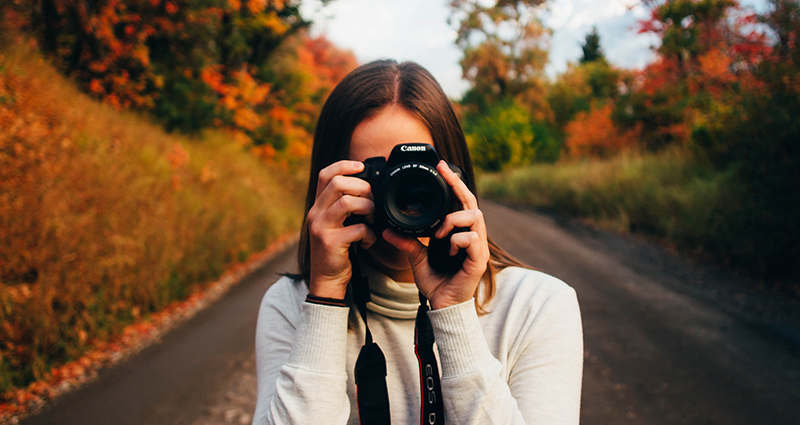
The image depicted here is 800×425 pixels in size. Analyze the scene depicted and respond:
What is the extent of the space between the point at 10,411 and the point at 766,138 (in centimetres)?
682

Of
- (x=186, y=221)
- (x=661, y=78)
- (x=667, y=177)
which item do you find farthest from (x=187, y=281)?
(x=661, y=78)

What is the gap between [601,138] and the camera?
52.8ft

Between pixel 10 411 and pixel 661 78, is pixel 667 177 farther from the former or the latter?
pixel 10 411

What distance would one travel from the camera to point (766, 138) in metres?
4.46

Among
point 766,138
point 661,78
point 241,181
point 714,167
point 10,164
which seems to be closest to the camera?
point 10,164

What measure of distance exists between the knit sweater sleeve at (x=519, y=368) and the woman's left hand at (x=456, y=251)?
47 millimetres

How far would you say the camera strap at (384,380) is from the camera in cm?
93

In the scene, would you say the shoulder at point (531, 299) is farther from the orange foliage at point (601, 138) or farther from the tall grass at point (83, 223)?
the orange foliage at point (601, 138)

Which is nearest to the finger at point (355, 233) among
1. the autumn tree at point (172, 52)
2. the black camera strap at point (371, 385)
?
the black camera strap at point (371, 385)

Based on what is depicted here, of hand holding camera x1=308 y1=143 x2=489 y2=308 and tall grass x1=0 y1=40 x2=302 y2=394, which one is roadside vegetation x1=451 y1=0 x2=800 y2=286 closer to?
hand holding camera x1=308 y1=143 x2=489 y2=308

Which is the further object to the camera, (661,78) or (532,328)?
(661,78)

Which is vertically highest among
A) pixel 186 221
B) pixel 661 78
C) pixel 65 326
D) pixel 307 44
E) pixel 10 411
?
pixel 307 44

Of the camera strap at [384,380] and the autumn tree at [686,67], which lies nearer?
the camera strap at [384,380]

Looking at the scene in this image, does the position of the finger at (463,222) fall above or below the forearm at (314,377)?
above
